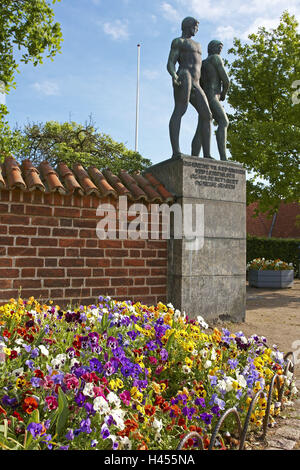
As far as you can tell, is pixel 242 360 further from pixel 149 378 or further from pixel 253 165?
pixel 253 165

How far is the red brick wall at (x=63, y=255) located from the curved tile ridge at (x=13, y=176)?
0.47ft

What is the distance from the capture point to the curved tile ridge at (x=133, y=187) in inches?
217

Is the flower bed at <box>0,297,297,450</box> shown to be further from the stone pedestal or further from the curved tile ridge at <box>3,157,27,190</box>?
the stone pedestal

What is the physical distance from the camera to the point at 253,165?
13438 mm

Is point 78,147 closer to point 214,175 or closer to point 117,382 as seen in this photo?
point 214,175

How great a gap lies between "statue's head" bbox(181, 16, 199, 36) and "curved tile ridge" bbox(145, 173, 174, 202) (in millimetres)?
2352

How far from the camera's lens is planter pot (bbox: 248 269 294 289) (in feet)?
41.8

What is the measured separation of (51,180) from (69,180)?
9.6 inches

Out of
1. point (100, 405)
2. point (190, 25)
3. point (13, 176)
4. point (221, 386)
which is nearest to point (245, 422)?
point (221, 386)

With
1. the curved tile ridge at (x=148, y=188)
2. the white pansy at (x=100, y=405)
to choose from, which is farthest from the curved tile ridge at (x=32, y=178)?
the white pansy at (x=100, y=405)

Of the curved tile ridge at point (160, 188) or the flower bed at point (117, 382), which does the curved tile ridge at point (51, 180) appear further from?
the flower bed at point (117, 382)

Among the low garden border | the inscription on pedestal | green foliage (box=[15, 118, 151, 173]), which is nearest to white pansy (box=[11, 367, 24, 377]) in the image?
the low garden border

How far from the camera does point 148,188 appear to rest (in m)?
5.85
